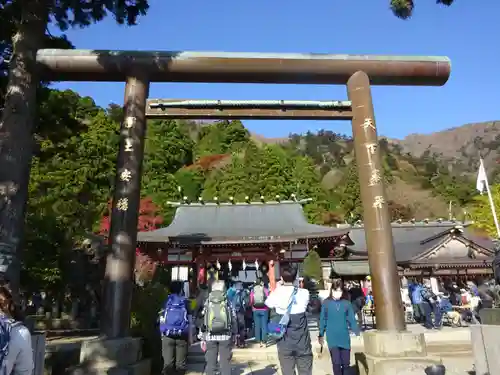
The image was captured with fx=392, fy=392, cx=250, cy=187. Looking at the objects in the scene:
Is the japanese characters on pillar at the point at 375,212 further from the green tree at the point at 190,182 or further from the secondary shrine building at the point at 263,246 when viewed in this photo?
the green tree at the point at 190,182

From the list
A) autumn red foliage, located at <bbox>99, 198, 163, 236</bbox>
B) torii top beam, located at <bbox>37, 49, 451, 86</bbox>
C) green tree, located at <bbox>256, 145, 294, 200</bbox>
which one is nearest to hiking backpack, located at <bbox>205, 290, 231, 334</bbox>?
torii top beam, located at <bbox>37, 49, 451, 86</bbox>

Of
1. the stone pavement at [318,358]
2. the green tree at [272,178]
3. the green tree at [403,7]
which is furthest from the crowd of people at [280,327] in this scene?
the green tree at [272,178]

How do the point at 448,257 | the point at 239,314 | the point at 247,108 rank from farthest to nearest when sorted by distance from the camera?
the point at 448,257, the point at 239,314, the point at 247,108

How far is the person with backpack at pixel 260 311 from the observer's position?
31.8 feet

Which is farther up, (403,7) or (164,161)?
(164,161)

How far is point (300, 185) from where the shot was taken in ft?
148

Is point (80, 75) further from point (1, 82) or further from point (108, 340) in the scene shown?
point (108, 340)

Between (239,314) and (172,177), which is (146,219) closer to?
(172,177)

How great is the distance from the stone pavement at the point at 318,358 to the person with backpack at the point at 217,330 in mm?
1877

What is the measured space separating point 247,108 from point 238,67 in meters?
0.78

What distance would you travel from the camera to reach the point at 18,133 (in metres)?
6.03

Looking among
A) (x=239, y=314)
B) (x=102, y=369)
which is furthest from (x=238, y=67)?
(x=239, y=314)

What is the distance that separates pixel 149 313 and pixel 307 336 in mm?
3362

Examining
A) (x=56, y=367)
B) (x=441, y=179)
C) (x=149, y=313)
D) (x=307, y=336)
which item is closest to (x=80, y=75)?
(x=149, y=313)
